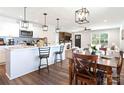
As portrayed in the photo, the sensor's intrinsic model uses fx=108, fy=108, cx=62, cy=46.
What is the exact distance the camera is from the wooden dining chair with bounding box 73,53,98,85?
1955mm

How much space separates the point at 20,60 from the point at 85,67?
94.9 inches

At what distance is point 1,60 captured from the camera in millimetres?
5285

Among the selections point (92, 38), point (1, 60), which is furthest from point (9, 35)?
point (92, 38)

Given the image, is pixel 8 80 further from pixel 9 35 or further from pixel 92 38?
pixel 92 38

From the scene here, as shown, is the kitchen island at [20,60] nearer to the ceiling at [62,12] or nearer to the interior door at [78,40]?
the ceiling at [62,12]

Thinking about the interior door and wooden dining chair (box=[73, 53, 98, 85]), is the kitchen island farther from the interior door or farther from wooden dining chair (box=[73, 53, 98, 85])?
the interior door

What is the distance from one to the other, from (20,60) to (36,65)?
2.79ft

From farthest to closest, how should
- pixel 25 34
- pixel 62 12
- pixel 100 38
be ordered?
pixel 100 38 < pixel 25 34 < pixel 62 12

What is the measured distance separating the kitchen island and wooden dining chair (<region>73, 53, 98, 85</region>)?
7.11ft

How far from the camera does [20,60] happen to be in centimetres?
364

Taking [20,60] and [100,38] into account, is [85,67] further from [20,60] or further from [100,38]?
[100,38]

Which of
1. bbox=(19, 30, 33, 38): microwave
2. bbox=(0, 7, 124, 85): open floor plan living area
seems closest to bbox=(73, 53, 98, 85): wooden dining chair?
bbox=(0, 7, 124, 85): open floor plan living area

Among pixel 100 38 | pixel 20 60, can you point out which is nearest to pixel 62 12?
pixel 20 60
